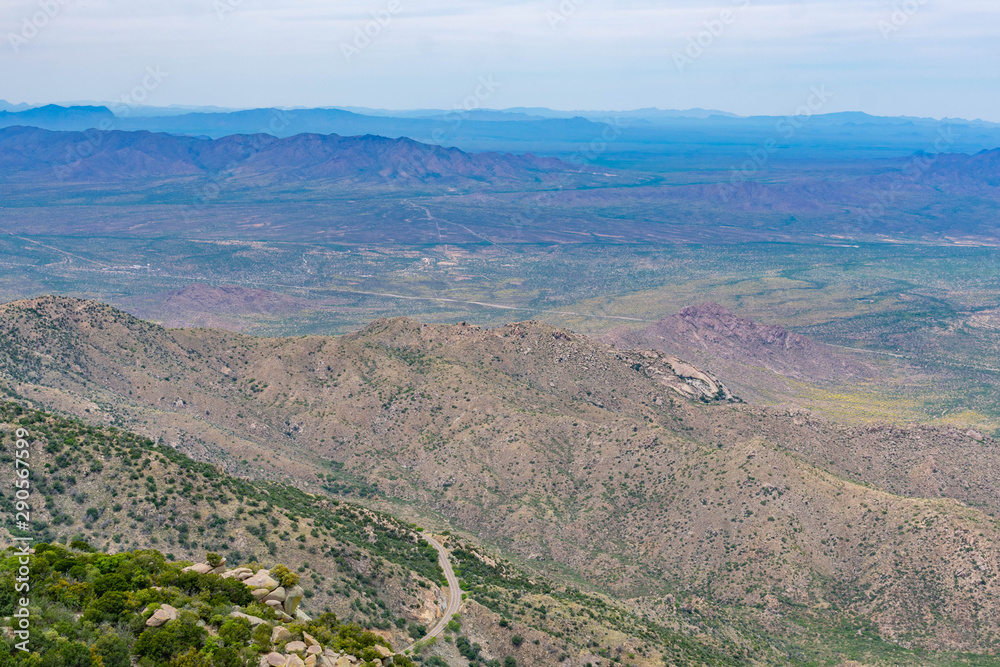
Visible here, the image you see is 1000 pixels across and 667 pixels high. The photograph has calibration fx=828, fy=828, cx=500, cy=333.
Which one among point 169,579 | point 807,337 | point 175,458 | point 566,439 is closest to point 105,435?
point 175,458

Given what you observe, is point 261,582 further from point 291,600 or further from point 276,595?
point 291,600

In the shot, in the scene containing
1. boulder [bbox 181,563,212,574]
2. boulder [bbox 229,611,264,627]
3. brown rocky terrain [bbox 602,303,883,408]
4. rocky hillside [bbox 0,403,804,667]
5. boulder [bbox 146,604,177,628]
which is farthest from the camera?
brown rocky terrain [bbox 602,303,883,408]

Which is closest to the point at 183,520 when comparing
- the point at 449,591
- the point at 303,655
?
the point at 449,591

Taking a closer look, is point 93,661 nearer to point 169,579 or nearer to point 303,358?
point 169,579

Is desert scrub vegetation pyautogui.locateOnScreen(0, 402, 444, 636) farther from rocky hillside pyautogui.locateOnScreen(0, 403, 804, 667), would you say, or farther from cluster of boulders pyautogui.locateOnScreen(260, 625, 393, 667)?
cluster of boulders pyautogui.locateOnScreen(260, 625, 393, 667)

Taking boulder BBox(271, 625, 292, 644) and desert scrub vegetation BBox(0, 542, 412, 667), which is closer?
desert scrub vegetation BBox(0, 542, 412, 667)

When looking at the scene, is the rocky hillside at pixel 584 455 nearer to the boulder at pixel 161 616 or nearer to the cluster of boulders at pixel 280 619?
the cluster of boulders at pixel 280 619

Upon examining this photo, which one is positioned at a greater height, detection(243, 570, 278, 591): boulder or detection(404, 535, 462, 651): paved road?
detection(243, 570, 278, 591): boulder

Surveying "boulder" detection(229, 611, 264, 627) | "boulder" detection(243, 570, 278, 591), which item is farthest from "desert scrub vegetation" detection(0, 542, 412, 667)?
"boulder" detection(243, 570, 278, 591)
